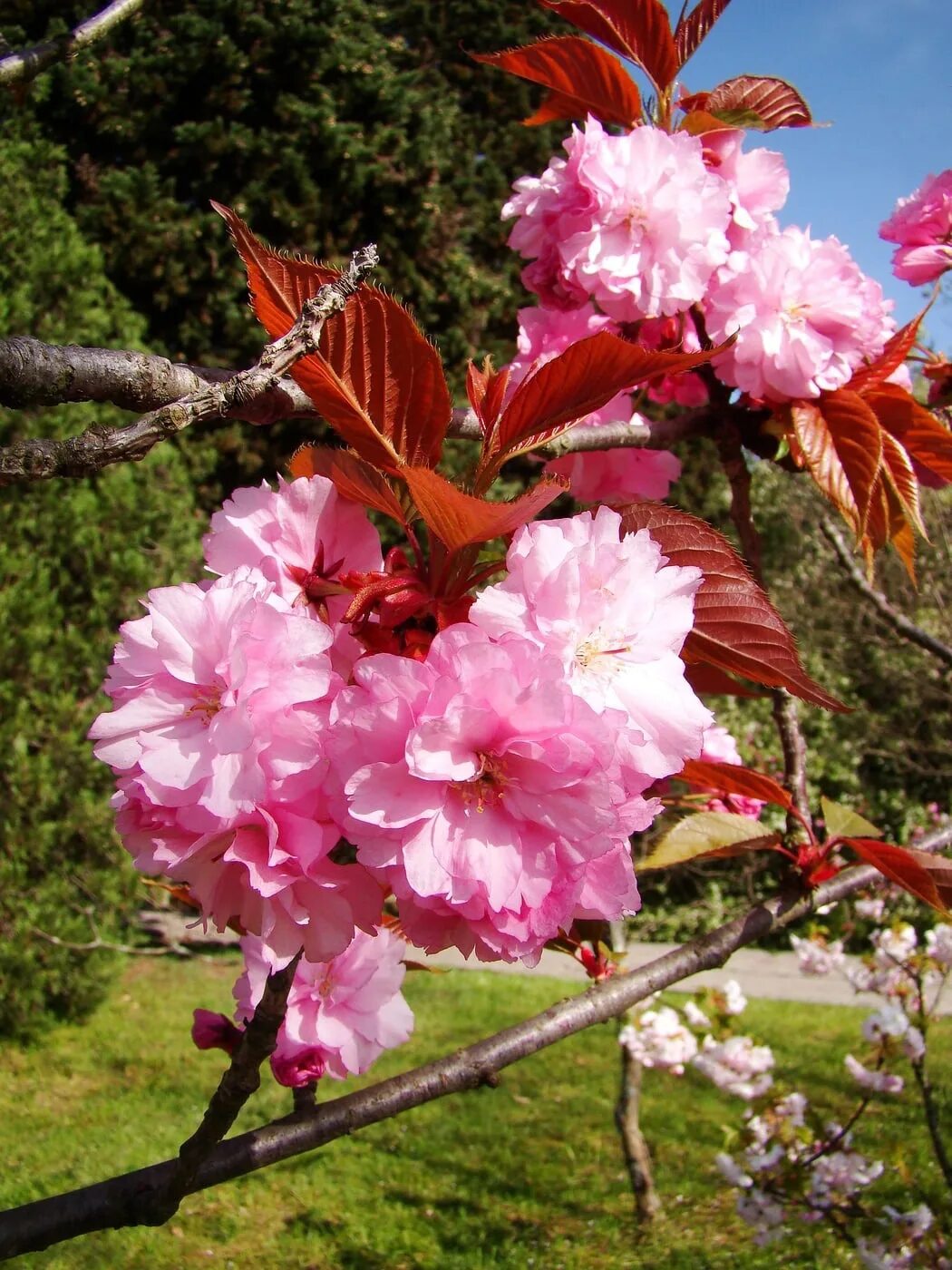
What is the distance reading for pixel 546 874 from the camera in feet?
1.98

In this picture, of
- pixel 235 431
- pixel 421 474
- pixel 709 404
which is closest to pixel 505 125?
pixel 235 431

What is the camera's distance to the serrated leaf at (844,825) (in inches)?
44.5

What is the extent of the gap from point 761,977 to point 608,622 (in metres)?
8.28

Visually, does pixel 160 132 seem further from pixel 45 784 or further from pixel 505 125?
pixel 45 784

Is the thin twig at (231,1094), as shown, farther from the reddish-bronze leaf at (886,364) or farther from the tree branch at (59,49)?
the tree branch at (59,49)

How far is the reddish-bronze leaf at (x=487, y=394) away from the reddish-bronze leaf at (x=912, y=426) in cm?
61

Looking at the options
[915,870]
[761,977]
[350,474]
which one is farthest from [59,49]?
[761,977]

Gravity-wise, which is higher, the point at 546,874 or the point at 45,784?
the point at 546,874

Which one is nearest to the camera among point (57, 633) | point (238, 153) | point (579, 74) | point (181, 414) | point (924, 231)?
point (181, 414)

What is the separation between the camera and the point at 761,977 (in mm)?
8133

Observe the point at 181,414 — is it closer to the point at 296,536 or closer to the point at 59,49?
the point at 296,536

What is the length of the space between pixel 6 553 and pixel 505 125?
24.8 ft

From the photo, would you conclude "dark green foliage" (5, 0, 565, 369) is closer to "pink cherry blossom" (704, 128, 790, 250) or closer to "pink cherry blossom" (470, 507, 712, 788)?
"pink cherry blossom" (704, 128, 790, 250)

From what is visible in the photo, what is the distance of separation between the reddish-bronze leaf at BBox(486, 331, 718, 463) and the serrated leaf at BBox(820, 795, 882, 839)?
664 millimetres
